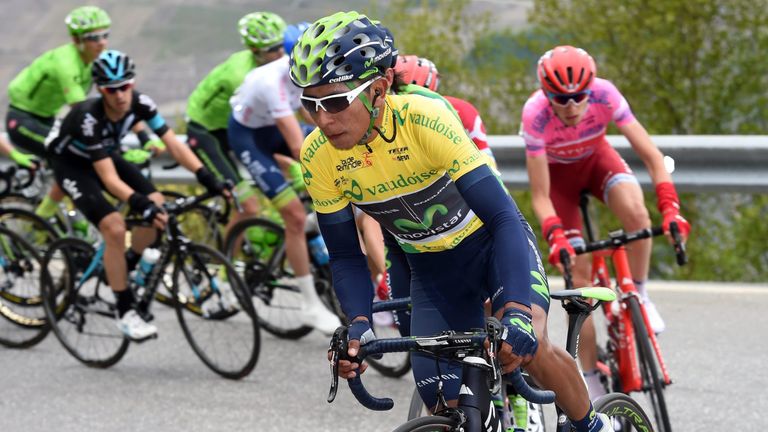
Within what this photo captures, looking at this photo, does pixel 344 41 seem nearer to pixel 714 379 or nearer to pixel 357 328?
pixel 357 328

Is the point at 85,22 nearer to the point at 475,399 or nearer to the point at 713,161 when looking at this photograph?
the point at 713,161

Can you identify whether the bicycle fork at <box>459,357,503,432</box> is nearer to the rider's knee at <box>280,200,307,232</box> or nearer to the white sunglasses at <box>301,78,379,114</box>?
the white sunglasses at <box>301,78,379,114</box>

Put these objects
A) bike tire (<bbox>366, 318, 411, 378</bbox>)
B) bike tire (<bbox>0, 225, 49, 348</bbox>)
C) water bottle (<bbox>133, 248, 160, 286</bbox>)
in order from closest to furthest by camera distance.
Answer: bike tire (<bbox>366, 318, 411, 378</bbox>)
water bottle (<bbox>133, 248, 160, 286</bbox>)
bike tire (<bbox>0, 225, 49, 348</bbox>)

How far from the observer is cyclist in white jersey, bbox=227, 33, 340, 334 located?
25.2 ft

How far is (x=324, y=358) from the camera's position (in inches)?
303

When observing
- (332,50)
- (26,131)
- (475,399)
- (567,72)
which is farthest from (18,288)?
(475,399)

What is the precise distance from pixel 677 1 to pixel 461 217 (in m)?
41.2

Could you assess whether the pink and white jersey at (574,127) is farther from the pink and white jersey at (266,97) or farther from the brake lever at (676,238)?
the pink and white jersey at (266,97)

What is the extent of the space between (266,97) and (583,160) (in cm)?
244

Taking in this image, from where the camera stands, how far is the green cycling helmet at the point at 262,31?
818cm

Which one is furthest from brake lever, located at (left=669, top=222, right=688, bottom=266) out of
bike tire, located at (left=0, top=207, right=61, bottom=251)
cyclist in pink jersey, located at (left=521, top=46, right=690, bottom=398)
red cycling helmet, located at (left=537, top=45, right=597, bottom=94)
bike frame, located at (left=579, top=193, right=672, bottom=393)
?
bike tire, located at (left=0, top=207, right=61, bottom=251)

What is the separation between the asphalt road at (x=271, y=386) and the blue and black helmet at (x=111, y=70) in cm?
190

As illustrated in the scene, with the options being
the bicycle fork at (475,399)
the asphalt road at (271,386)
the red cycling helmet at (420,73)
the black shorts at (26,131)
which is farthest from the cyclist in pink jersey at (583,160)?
the black shorts at (26,131)

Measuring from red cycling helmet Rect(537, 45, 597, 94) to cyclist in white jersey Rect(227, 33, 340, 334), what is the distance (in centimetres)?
218
